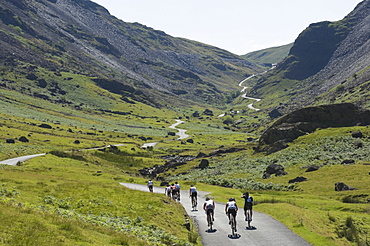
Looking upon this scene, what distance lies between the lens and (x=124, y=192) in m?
42.6

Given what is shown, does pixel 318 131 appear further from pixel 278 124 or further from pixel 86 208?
pixel 86 208

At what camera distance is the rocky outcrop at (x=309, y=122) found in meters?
99.1

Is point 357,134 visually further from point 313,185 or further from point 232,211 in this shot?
point 232,211

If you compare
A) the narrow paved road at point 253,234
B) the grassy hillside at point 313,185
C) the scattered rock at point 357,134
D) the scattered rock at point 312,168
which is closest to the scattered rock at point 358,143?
the grassy hillside at point 313,185

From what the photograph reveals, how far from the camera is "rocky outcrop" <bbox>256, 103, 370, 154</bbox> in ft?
325

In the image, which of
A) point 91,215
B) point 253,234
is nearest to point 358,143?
point 253,234

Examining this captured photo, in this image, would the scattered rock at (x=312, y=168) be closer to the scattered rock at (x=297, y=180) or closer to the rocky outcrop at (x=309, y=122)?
the scattered rock at (x=297, y=180)

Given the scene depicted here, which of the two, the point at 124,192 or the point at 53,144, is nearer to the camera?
the point at 124,192

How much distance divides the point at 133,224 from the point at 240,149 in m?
102

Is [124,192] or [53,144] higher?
[124,192]

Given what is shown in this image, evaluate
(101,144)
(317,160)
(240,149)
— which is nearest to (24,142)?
(101,144)

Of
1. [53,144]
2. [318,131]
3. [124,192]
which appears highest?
[318,131]

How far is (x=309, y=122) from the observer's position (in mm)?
103812

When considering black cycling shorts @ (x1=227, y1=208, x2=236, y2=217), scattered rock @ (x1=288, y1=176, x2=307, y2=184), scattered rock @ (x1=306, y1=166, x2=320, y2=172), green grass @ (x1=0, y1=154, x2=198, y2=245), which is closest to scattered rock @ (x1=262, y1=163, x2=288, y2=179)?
scattered rock @ (x1=306, y1=166, x2=320, y2=172)
